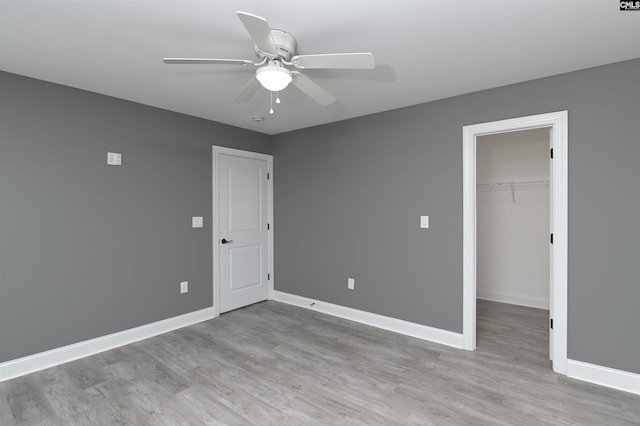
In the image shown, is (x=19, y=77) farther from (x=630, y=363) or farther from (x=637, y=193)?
(x=630, y=363)

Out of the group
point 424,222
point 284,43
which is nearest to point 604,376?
point 424,222

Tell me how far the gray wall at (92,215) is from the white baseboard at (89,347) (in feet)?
0.21

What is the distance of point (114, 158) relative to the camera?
3102 millimetres

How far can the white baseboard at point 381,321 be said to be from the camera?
10.4 ft

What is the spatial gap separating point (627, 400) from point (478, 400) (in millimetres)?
1044

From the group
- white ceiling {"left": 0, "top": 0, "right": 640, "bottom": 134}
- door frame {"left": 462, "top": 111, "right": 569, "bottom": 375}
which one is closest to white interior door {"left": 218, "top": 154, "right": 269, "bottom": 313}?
white ceiling {"left": 0, "top": 0, "right": 640, "bottom": 134}

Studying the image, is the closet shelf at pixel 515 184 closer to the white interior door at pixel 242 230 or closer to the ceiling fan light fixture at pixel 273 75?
the white interior door at pixel 242 230

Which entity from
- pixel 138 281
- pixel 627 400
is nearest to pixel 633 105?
pixel 627 400

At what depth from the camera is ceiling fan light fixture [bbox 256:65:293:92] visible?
1.75 meters

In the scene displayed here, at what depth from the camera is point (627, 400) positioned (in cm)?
A: 222

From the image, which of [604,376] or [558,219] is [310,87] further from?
[604,376]

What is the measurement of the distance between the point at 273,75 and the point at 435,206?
7.20ft

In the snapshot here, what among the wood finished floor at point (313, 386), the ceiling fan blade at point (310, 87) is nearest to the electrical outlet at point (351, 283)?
the wood finished floor at point (313, 386)

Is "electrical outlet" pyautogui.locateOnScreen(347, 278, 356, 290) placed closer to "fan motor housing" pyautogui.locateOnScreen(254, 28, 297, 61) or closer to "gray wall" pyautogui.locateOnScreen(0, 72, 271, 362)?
"gray wall" pyautogui.locateOnScreen(0, 72, 271, 362)
